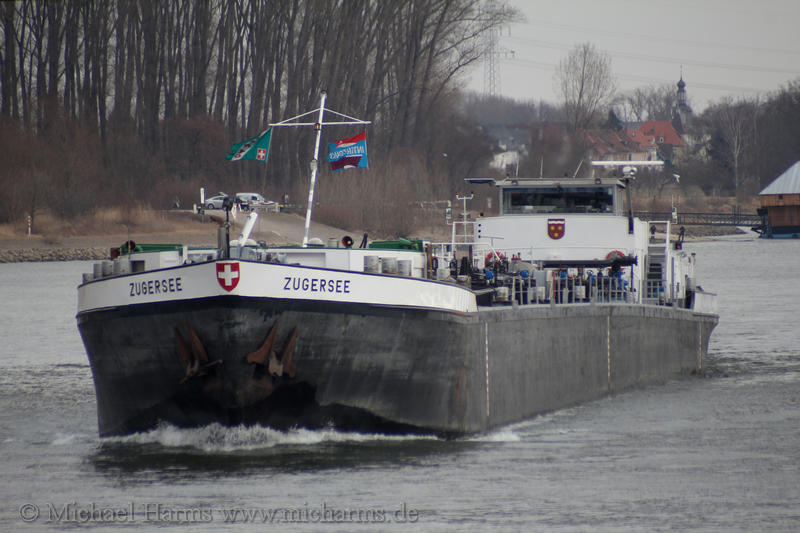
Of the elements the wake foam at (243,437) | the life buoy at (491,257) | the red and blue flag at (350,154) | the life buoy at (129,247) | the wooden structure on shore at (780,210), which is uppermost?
the wooden structure on shore at (780,210)

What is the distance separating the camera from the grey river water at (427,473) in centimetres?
1741

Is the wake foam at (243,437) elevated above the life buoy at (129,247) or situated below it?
below

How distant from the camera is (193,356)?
781 inches

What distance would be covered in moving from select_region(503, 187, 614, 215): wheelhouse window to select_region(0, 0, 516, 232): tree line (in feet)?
182

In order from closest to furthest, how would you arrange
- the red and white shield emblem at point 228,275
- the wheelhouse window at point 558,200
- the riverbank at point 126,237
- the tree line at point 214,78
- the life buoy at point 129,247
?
the red and white shield emblem at point 228,275, the life buoy at point 129,247, the wheelhouse window at point 558,200, the riverbank at point 126,237, the tree line at point 214,78

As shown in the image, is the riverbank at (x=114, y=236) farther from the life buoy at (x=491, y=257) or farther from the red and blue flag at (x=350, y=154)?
the red and blue flag at (x=350, y=154)

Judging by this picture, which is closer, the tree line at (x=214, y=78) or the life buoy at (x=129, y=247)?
the life buoy at (x=129, y=247)

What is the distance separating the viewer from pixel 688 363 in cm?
3231

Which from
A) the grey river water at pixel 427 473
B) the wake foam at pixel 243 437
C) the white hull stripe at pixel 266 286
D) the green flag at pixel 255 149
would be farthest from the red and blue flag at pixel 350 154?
the grey river water at pixel 427 473

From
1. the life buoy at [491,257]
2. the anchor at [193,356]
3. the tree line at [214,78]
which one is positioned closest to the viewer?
the anchor at [193,356]

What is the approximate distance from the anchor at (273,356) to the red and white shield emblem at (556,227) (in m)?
10.5

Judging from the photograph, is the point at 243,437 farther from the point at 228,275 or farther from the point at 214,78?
the point at 214,78

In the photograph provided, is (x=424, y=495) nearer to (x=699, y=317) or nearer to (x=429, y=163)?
(x=699, y=317)

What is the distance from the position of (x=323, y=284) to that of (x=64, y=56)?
253 ft
